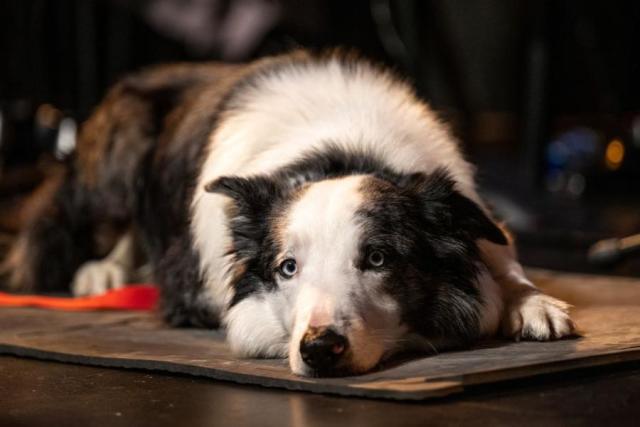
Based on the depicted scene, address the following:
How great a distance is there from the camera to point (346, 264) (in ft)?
9.05

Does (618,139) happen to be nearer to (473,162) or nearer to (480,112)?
(480,112)

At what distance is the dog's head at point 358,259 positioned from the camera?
2.64 meters

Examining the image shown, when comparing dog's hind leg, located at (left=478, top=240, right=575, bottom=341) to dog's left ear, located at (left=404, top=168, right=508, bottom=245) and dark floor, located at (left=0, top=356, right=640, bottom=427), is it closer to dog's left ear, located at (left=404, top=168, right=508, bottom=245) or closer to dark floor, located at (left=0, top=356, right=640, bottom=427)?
dog's left ear, located at (left=404, top=168, right=508, bottom=245)

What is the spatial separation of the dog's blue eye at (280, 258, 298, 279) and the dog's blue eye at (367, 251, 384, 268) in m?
0.19

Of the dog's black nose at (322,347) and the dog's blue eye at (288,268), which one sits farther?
the dog's blue eye at (288,268)

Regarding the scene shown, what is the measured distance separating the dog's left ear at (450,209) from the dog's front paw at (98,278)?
5.90 ft

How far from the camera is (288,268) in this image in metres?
2.87

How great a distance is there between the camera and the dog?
2.77 m

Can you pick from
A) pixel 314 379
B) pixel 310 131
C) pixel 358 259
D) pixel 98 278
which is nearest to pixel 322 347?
pixel 314 379

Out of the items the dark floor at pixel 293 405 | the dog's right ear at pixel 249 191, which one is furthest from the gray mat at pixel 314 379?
the dog's right ear at pixel 249 191

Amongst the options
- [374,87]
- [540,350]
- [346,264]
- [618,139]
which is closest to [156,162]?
[374,87]

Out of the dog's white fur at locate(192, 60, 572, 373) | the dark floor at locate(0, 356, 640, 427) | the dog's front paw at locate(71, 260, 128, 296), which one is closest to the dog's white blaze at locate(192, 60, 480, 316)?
the dog's white fur at locate(192, 60, 572, 373)

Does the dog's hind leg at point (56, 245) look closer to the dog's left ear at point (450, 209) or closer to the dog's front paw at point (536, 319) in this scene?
the dog's left ear at point (450, 209)

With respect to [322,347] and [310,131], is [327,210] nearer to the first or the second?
[322,347]
